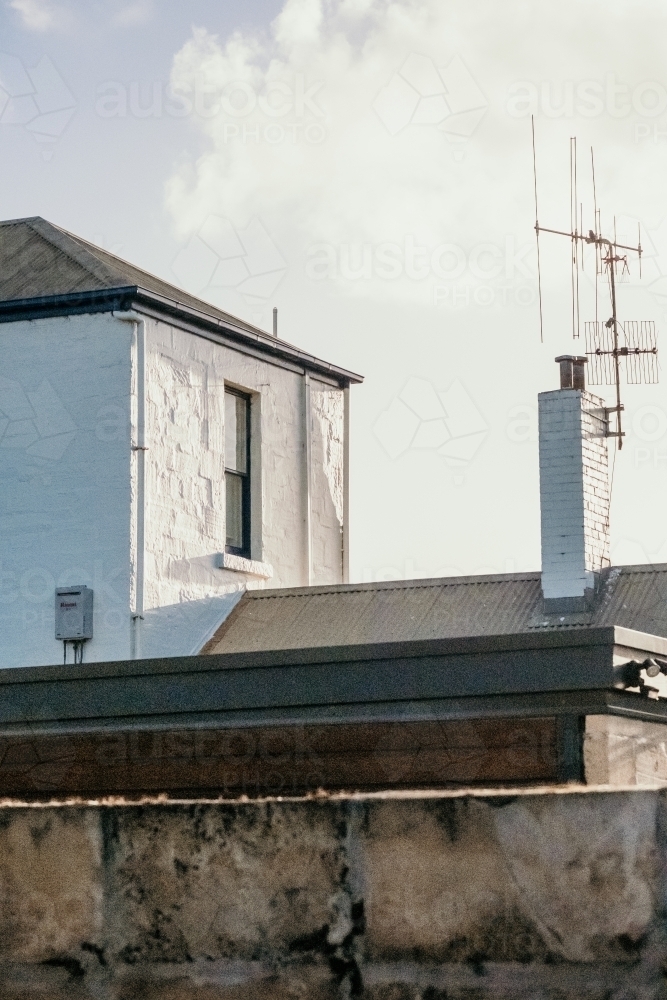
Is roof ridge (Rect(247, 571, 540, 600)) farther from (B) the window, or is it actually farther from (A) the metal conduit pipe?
(A) the metal conduit pipe

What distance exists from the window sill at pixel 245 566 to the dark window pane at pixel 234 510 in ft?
0.97

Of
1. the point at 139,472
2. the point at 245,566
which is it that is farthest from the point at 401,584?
the point at 139,472

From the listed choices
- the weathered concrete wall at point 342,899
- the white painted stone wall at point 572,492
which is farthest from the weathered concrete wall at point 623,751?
the weathered concrete wall at point 342,899

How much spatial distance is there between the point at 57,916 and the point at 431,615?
11147mm

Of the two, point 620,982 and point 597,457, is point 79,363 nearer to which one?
point 597,457

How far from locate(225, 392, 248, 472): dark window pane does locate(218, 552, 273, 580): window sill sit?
115 centimetres

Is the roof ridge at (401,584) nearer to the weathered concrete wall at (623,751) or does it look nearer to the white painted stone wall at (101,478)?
the white painted stone wall at (101,478)

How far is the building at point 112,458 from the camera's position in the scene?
50.0 feet

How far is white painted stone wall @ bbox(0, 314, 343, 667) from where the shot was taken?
49.9ft

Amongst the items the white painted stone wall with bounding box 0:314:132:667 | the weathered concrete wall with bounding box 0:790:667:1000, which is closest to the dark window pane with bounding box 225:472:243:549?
the white painted stone wall with bounding box 0:314:132:667

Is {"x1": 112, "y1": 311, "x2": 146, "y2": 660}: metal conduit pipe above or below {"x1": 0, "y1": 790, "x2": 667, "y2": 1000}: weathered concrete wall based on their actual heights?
above

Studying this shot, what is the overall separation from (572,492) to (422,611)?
79.2 inches

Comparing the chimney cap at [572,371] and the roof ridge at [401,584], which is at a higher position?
the chimney cap at [572,371]

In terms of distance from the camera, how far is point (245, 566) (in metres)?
16.9
